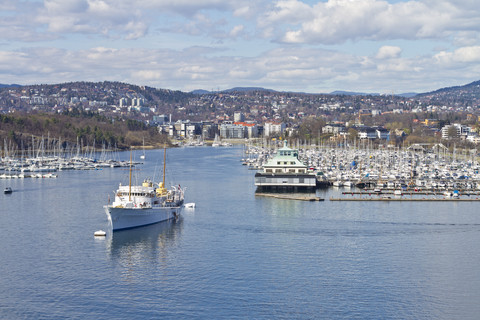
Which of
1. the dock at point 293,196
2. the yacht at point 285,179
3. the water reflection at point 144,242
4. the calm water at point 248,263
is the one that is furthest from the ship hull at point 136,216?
the yacht at point 285,179

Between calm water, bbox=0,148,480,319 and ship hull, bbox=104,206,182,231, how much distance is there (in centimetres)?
59

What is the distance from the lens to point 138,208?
35625 millimetres

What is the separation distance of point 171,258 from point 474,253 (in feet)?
46.3

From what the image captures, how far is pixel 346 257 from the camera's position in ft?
94.8

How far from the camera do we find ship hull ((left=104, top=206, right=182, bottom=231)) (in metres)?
34.3

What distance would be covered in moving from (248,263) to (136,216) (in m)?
10.2

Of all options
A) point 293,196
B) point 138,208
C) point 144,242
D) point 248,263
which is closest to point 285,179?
point 293,196

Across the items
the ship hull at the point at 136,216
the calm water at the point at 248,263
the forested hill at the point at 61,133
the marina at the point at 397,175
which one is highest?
the forested hill at the point at 61,133

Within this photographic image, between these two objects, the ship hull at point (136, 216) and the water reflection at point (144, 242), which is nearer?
the water reflection at point (144, 242)

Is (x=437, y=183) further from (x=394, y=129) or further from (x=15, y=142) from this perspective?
(x=394, y=129)

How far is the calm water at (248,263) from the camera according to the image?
72.8ft

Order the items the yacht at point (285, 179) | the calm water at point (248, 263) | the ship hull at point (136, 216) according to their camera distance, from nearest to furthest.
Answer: the calm water at point (248, 263)
the ship hull at point (136, 216)
the yacht at point (285, 179)

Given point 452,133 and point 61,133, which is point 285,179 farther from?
point 452,133

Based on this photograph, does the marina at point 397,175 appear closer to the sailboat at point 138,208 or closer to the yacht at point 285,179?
the yacht at point 285,179
